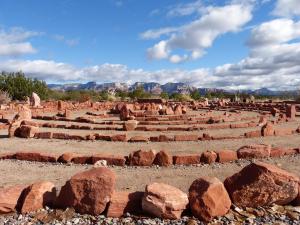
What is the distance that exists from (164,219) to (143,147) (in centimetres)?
817

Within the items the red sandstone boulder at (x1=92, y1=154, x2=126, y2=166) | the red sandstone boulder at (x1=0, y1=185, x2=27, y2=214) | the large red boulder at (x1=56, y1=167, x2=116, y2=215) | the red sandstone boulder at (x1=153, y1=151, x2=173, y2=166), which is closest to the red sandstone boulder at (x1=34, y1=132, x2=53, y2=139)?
the red sandstone boulder at (x1=92, y1=154, x2=126, y2=166)

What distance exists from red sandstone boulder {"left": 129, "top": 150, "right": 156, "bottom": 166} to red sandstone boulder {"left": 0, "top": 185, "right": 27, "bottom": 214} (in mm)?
4271

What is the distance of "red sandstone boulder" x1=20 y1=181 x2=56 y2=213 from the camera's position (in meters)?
7.26

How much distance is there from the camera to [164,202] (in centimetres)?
685

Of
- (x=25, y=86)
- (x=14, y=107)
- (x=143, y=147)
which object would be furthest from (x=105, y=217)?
(x=25, y=86)

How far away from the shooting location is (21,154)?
1233 centimetres

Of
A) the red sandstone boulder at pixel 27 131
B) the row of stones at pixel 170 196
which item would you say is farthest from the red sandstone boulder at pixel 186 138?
the row of stones at pixel 170 196

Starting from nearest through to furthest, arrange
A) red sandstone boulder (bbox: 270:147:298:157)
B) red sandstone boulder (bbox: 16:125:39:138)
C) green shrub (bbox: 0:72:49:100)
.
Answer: red sandstone boulder (bbox: 270:147:298:157), red sandstone boulder (bbox: 16:125:39:138), green shrub (bbox: 0:72:49:100)

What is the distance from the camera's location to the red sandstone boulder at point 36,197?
7.26 m

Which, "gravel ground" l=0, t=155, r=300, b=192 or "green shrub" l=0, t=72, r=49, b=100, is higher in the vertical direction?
"green shrub" l=0, t=72, r=49, b=100

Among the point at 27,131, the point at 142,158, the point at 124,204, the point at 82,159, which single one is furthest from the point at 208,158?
the point at 27,131

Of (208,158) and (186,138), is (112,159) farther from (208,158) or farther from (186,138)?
(186,138)

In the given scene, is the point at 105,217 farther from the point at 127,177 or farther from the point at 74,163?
the point at 74,163

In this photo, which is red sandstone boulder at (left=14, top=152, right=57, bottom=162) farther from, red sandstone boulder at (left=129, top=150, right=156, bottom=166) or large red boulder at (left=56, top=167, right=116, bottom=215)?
large red boulder at (left=56, top=167, right=116, bottom=215)
